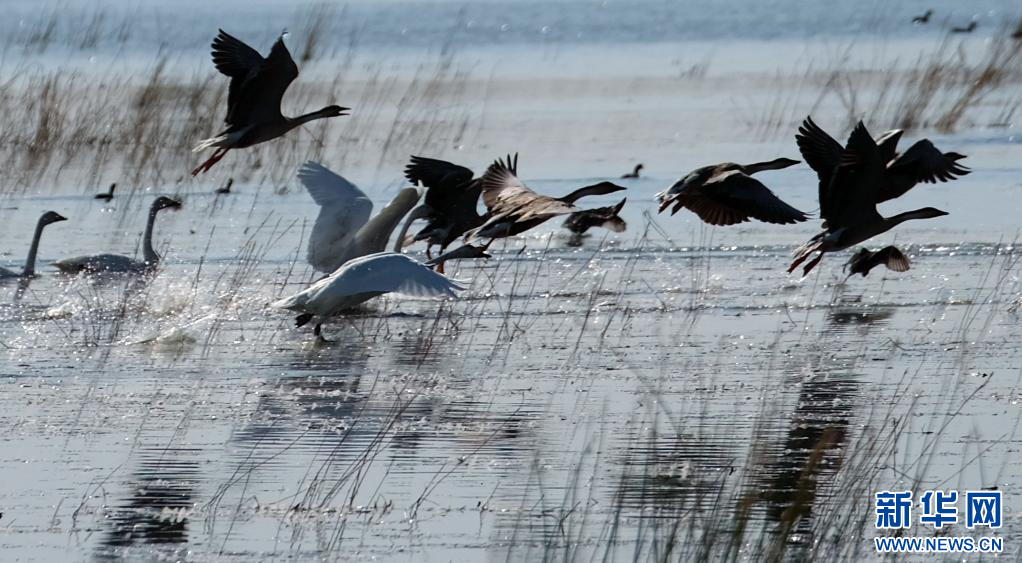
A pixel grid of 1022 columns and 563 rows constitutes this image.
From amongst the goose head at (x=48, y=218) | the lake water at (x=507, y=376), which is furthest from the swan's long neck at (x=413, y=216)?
the goose head at (x=48, y=218)

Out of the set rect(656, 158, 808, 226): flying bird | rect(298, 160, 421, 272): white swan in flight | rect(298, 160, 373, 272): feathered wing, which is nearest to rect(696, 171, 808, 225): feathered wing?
rect(656, 158, 808, 226): flying bird

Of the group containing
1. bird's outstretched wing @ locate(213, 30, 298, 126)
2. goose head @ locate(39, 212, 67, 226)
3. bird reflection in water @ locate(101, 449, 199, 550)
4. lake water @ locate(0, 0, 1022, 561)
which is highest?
bird's outstretched wing @ locate(213, 30, 298, 126)

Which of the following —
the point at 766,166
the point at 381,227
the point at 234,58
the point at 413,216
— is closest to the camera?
the point at 766,166

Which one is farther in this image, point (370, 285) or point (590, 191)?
point (590, 191)

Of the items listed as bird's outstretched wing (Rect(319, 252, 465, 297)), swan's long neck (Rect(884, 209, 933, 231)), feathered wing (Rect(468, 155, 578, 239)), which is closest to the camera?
bird's outstretched wing (Rect(319, 252, 465, 297))

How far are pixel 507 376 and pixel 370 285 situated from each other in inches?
40.2

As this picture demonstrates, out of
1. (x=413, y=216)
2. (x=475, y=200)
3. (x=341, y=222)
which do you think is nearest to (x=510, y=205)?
(x=475, y=200)

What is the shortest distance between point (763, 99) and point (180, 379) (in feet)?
46.2

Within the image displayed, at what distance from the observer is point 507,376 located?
7.84 meters

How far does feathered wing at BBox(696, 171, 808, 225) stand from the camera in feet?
28.8

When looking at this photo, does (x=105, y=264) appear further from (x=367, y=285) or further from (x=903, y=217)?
(x=903, y=217)

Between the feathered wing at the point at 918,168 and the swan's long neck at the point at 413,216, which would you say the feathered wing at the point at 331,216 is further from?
the feathered wing at the point at 918,168

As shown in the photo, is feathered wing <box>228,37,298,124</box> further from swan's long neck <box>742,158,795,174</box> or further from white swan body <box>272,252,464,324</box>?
swan's long neck <box>742,158,795,174</box>

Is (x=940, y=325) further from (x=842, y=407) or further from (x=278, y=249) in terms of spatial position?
(x=278, y=249)
